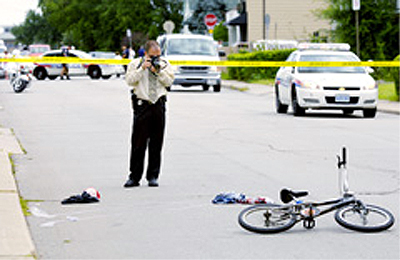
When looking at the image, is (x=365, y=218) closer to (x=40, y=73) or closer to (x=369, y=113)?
(x=369, y=113)

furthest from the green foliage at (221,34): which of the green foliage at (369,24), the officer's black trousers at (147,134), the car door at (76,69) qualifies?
the officer's black trousers at (147,134)

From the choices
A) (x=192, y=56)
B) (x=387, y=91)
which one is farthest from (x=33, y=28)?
(x=387, y=91)

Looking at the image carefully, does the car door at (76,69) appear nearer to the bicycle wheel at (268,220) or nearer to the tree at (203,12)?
the bicycle wheel at (268,220)

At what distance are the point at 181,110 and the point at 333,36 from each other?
16638mm

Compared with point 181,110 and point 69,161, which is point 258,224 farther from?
point 181,110

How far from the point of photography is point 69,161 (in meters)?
13.2

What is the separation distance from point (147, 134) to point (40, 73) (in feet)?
121

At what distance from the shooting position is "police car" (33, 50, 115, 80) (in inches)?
1848

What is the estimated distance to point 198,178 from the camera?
37.2 feet

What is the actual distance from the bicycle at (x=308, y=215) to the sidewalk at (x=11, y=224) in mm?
1743

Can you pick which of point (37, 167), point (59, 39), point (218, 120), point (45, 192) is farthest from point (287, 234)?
point (59, 39)

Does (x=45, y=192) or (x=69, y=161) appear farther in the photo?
(x=69, y=161)

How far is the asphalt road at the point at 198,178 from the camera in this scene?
24.5 feet

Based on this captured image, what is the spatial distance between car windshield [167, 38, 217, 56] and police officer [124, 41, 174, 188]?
23.0 meters
